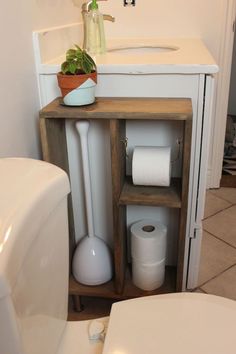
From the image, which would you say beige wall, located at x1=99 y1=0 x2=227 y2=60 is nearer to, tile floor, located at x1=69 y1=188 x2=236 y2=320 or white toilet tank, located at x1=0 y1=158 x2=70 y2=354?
tile floor, located at x1=69 y1=188 x2=236 y2=320

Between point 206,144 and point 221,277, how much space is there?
1.97 feet

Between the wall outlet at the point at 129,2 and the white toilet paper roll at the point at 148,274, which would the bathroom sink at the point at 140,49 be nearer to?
the wall outlet at the point at 129,2

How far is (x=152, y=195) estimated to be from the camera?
3.32ft

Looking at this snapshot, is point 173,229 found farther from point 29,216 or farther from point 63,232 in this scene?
point 29,216

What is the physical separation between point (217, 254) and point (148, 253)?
20.0 inches

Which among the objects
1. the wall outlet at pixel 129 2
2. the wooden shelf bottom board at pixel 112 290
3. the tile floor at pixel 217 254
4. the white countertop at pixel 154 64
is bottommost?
the tile floor at pixel 217 254

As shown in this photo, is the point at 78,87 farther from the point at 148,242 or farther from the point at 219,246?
the point at 219,246

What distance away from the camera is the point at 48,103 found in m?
1.06

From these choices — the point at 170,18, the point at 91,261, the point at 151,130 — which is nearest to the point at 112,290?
the point at 91,261

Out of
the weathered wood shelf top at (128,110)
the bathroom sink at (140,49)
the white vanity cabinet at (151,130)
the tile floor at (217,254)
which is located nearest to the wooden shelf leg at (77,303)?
the tile floor at (217,254)

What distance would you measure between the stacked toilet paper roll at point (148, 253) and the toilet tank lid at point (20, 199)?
56 cm

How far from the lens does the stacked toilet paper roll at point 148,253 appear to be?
1110 mm

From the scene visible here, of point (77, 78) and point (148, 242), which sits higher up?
point (77, 78)

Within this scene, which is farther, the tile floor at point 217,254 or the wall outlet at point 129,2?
the wall outlet at point 129,2
